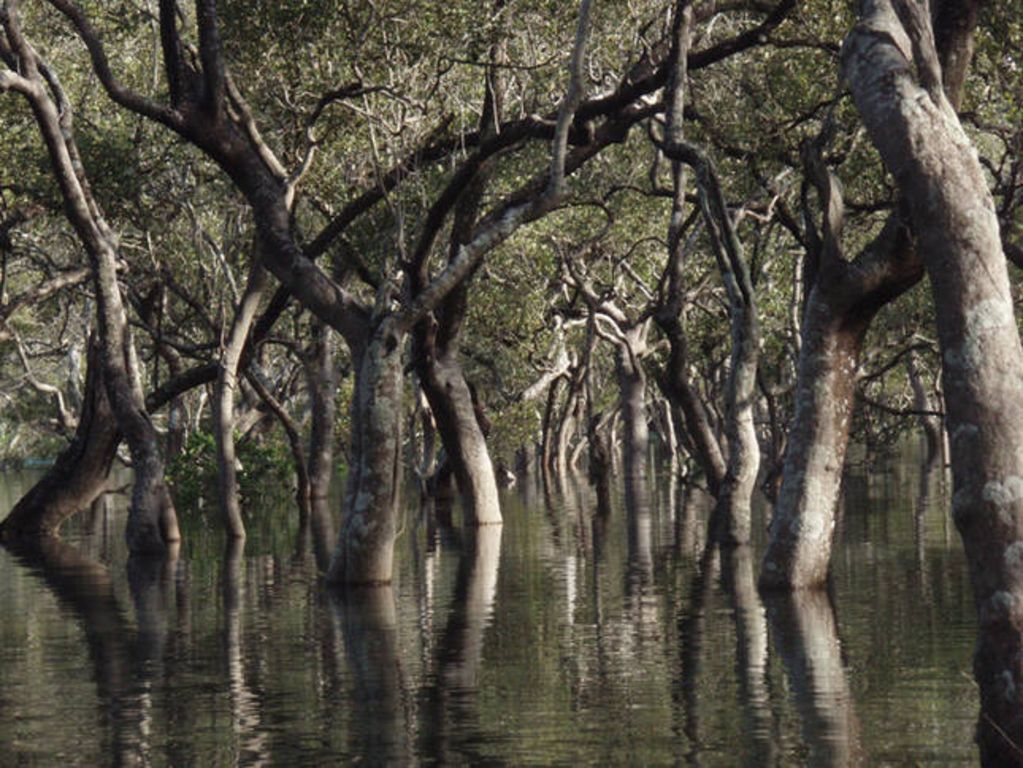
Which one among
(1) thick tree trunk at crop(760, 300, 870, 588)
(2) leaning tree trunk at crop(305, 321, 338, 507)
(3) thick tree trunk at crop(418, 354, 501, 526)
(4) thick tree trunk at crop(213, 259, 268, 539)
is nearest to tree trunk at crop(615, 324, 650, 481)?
(2) leaning tree trunk at crop(305, 321, 338, 507)

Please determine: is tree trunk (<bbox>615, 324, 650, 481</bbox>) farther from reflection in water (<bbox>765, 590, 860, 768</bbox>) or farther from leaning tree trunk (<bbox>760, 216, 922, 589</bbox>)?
reflection in water (<bbox>765, 590, 860, 768</bbox>)

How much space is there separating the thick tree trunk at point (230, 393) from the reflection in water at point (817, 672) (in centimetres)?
1496

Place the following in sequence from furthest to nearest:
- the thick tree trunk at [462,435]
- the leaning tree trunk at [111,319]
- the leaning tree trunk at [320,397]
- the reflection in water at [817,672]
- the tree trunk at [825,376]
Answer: the leaning tree trunk at [320,397]
the thick tree trunk at [462,435]
the leaning tree trunk at [111,319]
the tree trunk at [825,376]
the reflection in water at [817,672]

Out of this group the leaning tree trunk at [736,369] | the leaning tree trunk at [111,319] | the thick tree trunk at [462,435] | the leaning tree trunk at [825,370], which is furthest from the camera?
the thick tree trunk at [462,435]

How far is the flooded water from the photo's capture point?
10.4 metres

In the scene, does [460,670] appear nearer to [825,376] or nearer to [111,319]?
[825,376]

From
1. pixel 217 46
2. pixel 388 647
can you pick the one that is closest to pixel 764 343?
pixel 217 46

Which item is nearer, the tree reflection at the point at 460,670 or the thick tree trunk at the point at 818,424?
the tree reflection at the point at 460,670

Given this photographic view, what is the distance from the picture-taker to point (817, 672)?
13008mm

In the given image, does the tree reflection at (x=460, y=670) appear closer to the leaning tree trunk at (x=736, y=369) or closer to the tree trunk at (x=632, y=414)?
the leaning tree trunk at (x=736, y=369)

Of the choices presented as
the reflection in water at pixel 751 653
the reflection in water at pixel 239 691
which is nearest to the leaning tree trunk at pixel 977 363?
the reflection in water at pixel 751 653

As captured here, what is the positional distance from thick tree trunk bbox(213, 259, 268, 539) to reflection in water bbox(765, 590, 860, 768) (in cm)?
1496

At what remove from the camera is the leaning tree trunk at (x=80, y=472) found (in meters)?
32.0

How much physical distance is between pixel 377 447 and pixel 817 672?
7.73m
